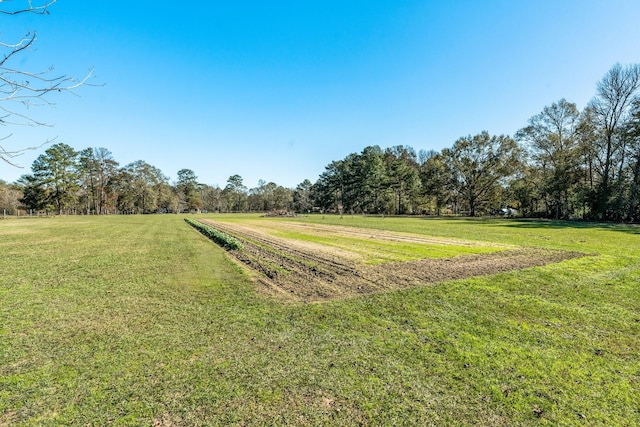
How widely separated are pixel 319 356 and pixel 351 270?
4999 millimetres

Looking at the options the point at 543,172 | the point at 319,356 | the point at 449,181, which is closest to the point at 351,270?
the point at 319,356

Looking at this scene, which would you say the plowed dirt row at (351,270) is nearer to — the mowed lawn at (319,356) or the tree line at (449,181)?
the mowed lawn at (319,356)

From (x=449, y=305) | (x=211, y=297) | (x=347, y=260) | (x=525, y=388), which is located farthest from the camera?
(x=347, y=260)

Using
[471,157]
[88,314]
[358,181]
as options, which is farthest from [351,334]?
[358,181]

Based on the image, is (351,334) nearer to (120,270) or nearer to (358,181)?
(120,270)

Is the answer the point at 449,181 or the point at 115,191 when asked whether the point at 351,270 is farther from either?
the point at 115,191

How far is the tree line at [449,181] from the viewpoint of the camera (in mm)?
29969

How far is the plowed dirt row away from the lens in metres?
6.80

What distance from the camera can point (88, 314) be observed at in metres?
5.12

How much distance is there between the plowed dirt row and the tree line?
90.2 feet

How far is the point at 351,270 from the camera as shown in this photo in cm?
863

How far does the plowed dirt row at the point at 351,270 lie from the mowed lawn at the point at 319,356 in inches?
26.9

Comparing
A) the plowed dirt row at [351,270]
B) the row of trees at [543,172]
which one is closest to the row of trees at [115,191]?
the row of trees at [543,172]

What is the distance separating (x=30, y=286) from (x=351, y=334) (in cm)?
779
